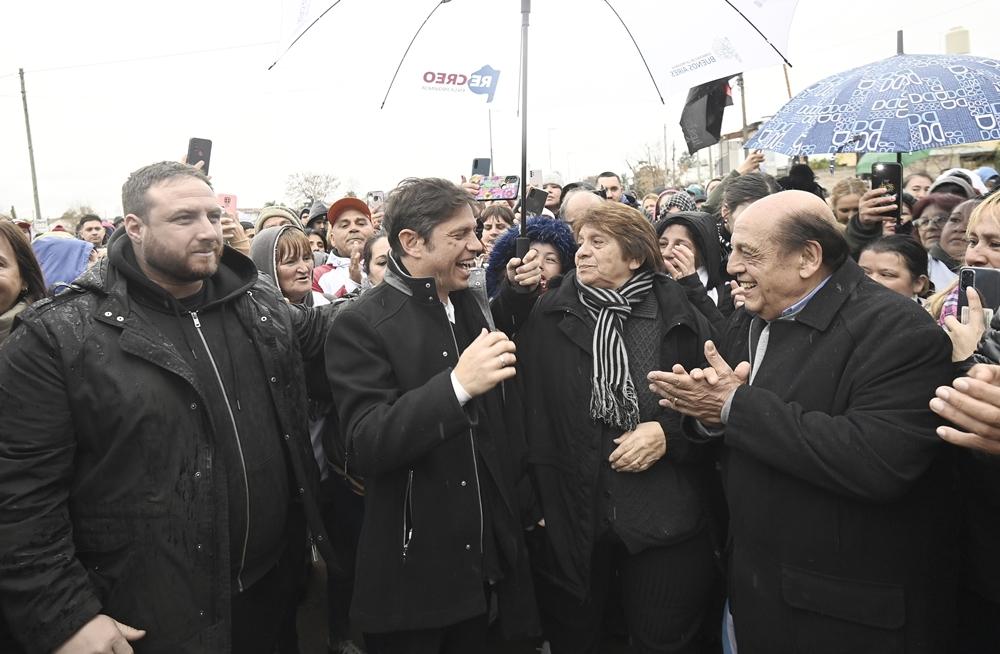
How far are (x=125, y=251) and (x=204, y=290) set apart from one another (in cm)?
30

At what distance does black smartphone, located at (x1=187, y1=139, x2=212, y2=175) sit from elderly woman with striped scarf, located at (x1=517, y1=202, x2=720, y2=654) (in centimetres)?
258

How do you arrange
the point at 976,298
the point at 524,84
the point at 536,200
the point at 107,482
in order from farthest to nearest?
the point at 536,200, the point at 524,84, the point at 107,482, the point at 976,298

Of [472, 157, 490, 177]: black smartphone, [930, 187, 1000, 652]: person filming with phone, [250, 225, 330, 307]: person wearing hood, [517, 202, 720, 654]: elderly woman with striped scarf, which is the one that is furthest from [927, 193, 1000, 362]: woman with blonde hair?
[472, 157, 490, 177]: black smartphone

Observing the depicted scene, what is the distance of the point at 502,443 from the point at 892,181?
9.66ft

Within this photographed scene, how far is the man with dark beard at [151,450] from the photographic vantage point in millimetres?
1972

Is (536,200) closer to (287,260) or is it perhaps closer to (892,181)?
(287,260)

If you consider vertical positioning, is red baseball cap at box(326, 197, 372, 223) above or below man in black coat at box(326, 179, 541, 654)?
above

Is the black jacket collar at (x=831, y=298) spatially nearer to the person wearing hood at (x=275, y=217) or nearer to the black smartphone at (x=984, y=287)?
the black smartphone at (x=984, y=287)

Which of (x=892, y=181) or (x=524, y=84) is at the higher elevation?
(x=524, y=84)

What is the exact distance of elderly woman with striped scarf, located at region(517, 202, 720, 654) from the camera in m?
2.72

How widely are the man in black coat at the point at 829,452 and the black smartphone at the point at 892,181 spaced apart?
195 cm

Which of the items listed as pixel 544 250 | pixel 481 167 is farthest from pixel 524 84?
pixel 481 167

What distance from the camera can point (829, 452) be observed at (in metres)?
1.95

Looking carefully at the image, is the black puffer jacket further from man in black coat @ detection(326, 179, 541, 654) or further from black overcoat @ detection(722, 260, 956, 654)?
black overcoat @ detection(722, 260, 956, 654)
